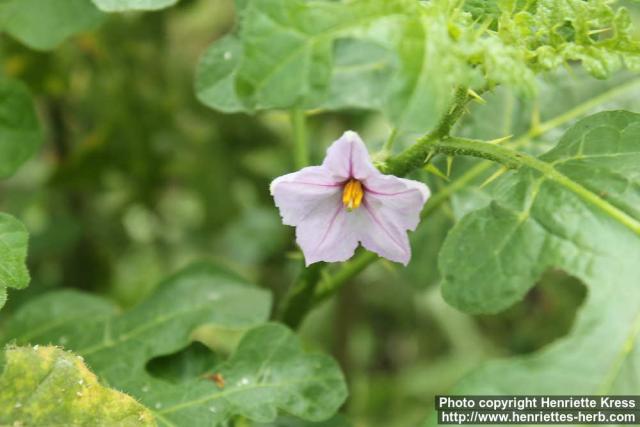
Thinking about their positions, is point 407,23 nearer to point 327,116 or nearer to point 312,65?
point 312,65

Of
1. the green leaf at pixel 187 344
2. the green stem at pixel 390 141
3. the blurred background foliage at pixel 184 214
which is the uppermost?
the green stem at pixel 390 141

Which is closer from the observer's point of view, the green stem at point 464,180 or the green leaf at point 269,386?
the green leaf at point 269,386

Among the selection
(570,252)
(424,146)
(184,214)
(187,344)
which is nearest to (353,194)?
(424,146)

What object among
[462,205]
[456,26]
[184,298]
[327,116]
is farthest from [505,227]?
[327,116]

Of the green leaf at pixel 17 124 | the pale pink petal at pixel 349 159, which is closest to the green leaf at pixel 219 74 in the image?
the green leaf at pixel 17 124

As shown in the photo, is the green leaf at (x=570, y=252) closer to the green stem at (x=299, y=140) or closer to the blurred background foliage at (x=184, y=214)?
the green stem at (x=299, y=140)

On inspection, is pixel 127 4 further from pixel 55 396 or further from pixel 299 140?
pixel 55 396
